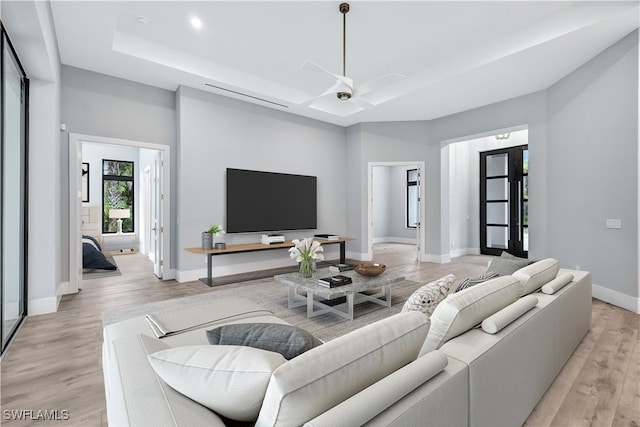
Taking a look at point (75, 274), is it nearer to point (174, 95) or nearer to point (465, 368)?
point (174, 95)

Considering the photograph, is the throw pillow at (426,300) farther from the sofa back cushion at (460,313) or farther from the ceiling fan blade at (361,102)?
the ceiling fan blade at (361,102)

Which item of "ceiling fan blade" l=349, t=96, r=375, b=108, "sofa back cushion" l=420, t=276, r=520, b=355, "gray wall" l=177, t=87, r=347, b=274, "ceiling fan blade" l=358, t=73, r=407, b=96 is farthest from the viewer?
"ceiling fan blade" l=349, t=96, r=375, b=108

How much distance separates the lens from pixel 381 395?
88 cm

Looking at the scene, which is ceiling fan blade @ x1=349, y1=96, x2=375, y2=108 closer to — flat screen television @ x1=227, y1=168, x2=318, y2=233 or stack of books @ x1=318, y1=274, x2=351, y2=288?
flat screen television @ x1=227, y1=168, x2=318, y2=233

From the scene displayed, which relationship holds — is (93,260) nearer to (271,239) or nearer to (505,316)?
(271,239)

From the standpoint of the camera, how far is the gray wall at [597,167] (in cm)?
350

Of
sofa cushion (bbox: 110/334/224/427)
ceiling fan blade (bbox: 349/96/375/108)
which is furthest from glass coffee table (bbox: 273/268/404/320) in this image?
ceiling fan blade (bbox: 349/96/375/108)

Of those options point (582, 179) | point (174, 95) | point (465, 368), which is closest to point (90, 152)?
point (174, 95)

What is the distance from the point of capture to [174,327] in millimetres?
1766

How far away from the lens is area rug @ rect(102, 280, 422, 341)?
307cm

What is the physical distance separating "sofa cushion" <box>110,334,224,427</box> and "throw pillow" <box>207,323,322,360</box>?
236 mm

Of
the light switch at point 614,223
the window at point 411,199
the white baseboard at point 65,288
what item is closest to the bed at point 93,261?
the white baseboard at point 65,288

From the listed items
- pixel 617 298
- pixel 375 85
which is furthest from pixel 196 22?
pixel 617 298

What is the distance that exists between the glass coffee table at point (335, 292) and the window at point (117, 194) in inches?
262
